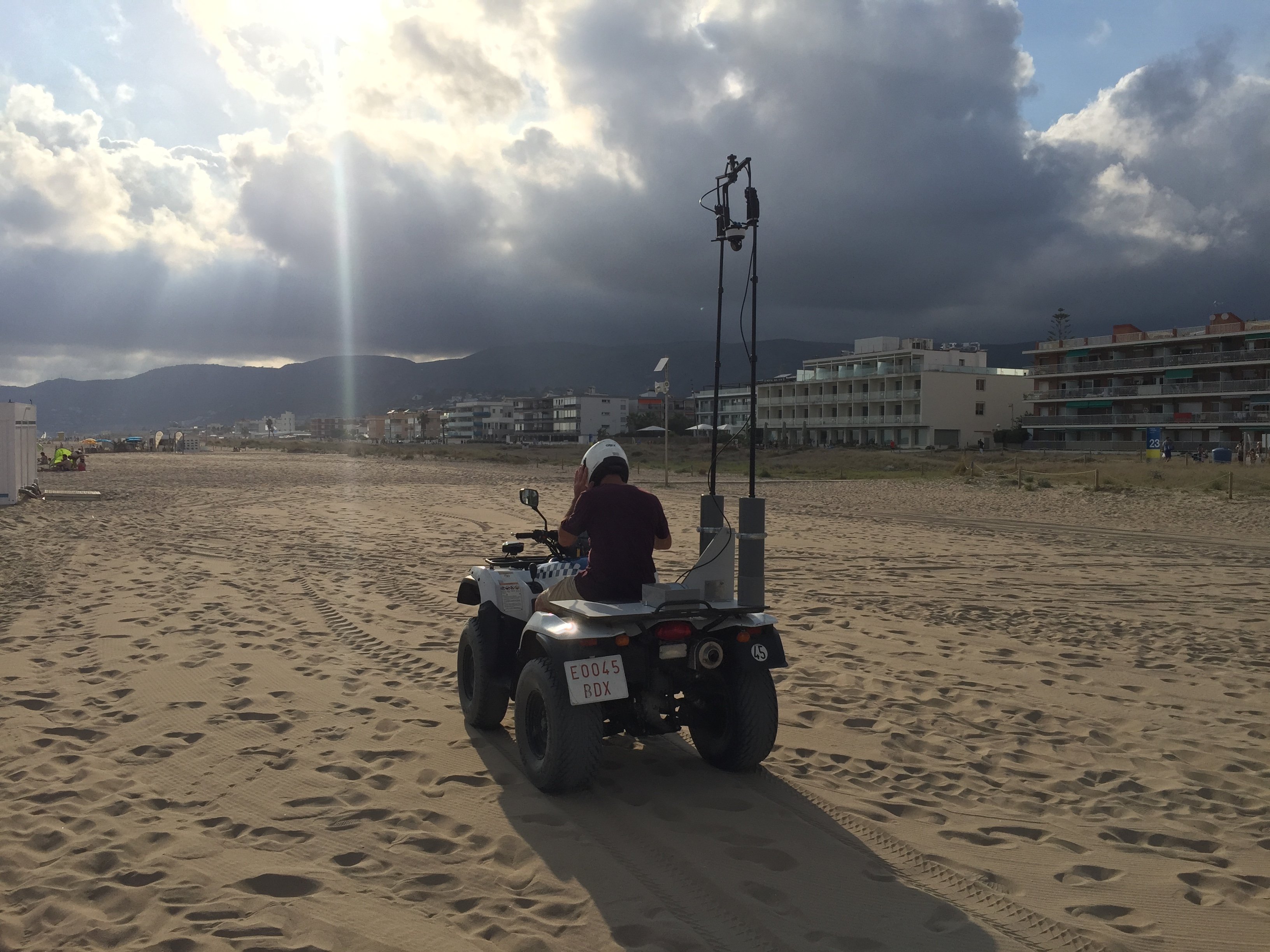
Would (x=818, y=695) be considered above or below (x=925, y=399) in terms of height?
below

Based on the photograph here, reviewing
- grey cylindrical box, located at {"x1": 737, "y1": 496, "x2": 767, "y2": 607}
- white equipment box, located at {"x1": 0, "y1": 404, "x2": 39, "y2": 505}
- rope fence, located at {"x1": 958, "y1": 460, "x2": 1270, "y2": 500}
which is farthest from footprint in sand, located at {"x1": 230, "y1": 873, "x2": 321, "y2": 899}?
rope fence, located at {"x1": 958, "y1": 460, "x2": 1270, "y2": 500}

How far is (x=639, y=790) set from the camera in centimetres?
446

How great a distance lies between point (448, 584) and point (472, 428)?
168 meters

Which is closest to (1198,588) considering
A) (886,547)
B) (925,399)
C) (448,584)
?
(886,547)

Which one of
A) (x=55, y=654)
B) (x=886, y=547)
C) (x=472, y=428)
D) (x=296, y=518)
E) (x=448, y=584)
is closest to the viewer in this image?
(x=55, y=654)

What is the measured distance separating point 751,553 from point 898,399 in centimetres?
7950

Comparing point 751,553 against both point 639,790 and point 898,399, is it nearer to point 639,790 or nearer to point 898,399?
point 639,790

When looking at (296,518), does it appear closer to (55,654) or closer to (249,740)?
(55,654)

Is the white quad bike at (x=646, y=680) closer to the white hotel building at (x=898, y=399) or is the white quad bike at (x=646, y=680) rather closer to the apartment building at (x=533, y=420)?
the white hotel building at (x=898, y=399)

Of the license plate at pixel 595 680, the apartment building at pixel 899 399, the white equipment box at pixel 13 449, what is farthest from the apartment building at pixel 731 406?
the license plate at pixel 595 680

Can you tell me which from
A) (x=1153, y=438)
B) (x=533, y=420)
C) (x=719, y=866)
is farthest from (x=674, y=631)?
(x=533, y=420)

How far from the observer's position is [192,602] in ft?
30.5

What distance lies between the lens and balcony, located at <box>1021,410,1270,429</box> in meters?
59.9

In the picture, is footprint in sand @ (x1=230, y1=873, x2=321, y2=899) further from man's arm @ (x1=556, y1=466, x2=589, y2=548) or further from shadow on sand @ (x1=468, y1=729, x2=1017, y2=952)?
man's arm @ (x1=556, y1=466, x2=589, y2=548)
